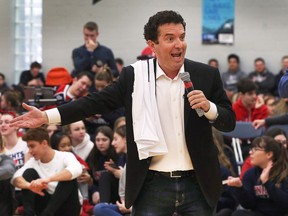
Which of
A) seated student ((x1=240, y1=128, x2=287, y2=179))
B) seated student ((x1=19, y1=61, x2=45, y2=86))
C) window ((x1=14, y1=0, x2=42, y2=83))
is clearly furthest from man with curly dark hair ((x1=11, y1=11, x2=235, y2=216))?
window ((x1=14, y1=0, x2=42, y2=83))

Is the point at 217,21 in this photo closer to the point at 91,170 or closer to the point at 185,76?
the point at 91,170

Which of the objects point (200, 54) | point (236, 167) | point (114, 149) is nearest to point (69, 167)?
point (114, 149)

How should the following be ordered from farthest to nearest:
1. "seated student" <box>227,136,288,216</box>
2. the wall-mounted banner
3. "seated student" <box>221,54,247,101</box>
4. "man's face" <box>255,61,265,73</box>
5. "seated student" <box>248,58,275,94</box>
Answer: the wall-mounted banner < "seated student" <box>221,54,247,101</box> < "man's face" <box>255,61,265,73</box> < "seated student" <box>248,58,275,94</box> < "seated student" <box>227,136,288,216</box>

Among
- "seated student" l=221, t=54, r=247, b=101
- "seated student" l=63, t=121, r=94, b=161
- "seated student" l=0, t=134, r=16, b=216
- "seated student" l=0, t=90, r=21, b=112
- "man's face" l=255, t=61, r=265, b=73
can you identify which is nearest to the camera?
"seated student" l=0, t=134, r=16, b=216

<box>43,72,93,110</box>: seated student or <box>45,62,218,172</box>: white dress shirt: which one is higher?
<box>43,72,93,110</box>: seated student

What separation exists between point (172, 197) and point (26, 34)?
32.5 feet

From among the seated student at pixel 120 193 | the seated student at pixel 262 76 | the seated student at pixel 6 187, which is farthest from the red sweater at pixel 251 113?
the seated student at pixel 262 76

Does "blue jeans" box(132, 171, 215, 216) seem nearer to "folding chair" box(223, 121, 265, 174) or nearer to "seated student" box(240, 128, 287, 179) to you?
"seated student" box(240, 128, 287, 179)

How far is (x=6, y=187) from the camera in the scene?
18.4 feet

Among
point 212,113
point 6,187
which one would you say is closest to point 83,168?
point 6,187

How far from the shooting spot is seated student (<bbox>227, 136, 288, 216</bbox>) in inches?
205

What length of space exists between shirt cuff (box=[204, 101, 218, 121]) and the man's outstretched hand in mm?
739

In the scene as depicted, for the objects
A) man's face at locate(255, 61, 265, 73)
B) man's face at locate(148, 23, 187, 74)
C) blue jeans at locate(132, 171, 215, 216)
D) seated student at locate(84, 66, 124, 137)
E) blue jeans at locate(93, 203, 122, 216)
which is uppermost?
man's face at locate(255, 61, 265, 73)

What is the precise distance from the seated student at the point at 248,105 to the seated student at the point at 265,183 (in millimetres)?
2017
